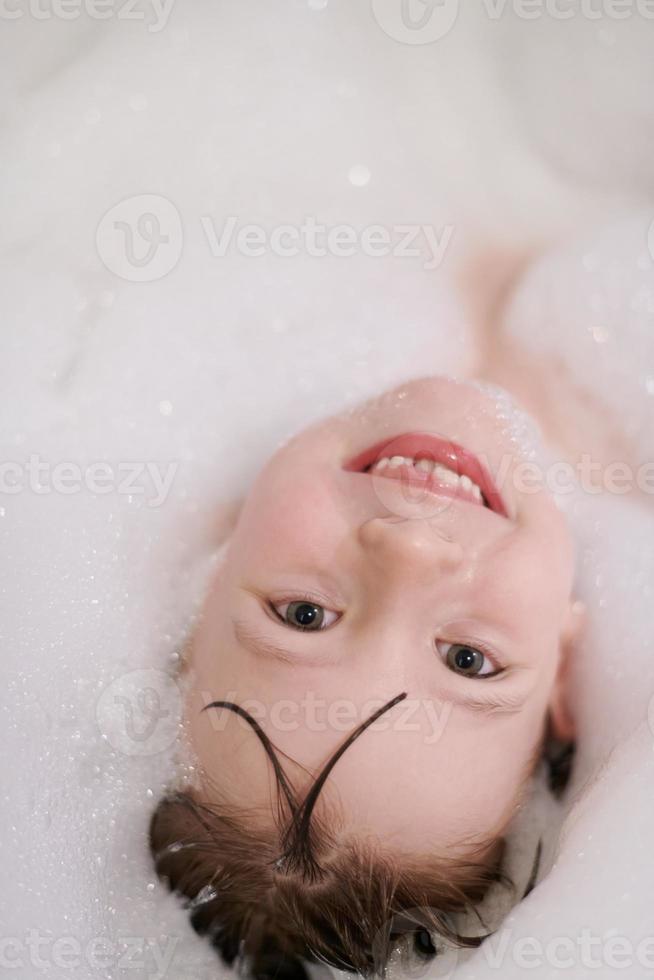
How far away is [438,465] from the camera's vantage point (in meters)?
1.08

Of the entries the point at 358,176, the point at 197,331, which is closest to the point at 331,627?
the point at 197,331

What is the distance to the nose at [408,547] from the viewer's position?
0.95m

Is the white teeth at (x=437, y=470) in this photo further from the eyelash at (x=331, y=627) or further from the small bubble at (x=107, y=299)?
the small bubble at (x=107, y=299)

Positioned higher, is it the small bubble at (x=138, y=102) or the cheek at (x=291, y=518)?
the small bubble at (x=138, y=102)

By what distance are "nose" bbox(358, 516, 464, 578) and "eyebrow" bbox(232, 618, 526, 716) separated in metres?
0.12

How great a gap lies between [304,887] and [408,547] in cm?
33

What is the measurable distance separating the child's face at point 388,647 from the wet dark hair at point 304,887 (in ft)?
0.06

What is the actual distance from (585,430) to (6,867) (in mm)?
853

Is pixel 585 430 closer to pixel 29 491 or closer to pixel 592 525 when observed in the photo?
pixel 592 525

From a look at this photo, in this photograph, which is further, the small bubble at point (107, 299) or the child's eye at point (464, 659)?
the small bubble at point (107, 299)

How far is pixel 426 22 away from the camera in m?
1.43

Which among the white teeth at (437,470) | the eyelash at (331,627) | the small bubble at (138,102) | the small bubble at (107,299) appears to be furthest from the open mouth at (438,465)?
the small bubble at (138,102)

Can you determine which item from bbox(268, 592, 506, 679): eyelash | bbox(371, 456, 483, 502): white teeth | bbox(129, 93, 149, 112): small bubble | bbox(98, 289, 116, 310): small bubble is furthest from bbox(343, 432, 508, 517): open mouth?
bbox(129, 93, 149, 112): small bubble

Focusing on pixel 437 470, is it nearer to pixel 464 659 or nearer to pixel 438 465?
pixel 438 465
